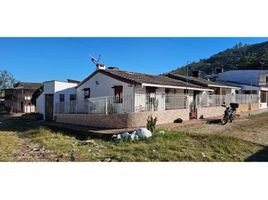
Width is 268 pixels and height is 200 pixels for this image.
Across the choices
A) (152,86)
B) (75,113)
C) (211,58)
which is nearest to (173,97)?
(152,86)

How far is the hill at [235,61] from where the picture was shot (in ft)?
161

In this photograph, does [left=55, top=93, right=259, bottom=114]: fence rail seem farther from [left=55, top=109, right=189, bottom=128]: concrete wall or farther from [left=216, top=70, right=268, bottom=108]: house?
[left=216, top=70, right=268, bottom=108]: house

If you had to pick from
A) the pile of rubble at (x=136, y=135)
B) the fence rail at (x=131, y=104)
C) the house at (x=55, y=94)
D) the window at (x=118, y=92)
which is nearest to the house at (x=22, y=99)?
the house at (x=55, y=94)

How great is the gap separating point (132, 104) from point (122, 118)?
1.47 m

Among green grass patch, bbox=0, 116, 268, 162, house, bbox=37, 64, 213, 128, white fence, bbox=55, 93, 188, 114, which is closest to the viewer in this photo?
green grass patch, bbox=0, 116, 268, 162

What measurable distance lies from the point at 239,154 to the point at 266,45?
59.3 metres

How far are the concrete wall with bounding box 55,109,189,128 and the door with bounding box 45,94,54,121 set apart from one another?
2.78 meters

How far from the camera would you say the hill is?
161 ft

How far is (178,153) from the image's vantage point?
875 centimetres

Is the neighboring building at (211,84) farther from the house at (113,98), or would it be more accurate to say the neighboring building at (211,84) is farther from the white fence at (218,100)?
the house at (113,98)

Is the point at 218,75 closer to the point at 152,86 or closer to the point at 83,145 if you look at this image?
the point at 152,86

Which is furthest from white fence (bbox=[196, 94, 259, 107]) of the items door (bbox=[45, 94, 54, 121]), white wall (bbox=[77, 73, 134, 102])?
door (bbox=[45, 94, 54, 121])

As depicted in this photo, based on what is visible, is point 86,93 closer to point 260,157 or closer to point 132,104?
point 132,104

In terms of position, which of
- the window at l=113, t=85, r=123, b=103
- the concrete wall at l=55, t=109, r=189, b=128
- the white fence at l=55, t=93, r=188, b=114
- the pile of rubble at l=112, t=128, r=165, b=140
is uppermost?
the window at l=113, t=85, r=123, b=103
